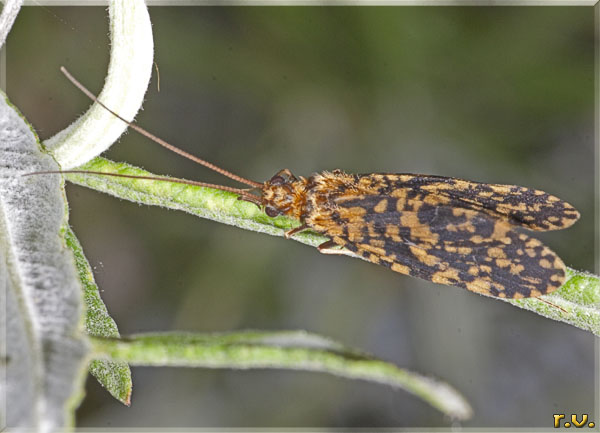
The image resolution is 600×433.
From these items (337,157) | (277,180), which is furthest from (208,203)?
(337,157)

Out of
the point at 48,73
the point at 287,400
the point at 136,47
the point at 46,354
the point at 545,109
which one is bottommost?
the point at 46,354

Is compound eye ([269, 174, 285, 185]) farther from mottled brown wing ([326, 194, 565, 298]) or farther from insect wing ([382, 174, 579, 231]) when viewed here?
insect wing ([382, 174, 579, 231])

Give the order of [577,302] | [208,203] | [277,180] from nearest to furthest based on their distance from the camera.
A: [577,302] < [208,203] < [277,180]

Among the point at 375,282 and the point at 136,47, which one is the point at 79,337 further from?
the point at 375,282

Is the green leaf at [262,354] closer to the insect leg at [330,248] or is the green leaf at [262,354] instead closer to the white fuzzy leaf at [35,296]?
the white fuzzy leaf at [35,296]

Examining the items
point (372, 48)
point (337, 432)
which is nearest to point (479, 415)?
point (337, 432)

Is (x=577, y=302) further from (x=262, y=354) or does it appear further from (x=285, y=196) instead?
(x=285, y=196)

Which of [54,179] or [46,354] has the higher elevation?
[54,179]

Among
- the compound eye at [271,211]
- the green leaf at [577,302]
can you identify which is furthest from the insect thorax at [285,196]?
the green leaf at [577,302]
